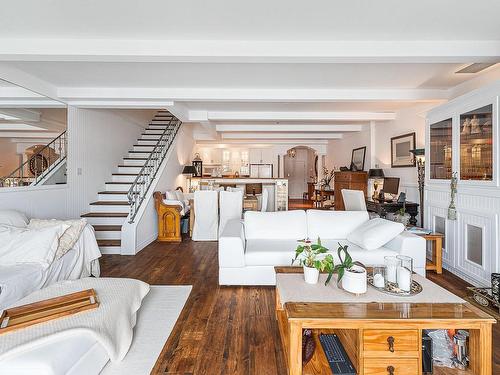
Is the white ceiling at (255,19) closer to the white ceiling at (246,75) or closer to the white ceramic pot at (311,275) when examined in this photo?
the white ceiling at (246,75)

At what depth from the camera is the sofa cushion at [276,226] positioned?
350 centimetres

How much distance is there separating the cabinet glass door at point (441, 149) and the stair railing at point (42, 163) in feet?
18.7

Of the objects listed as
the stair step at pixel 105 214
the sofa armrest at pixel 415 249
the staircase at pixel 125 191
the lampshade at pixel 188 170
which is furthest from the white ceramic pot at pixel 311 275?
the lampshade at pixel 188 170

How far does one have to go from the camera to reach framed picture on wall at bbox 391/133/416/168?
5105mm

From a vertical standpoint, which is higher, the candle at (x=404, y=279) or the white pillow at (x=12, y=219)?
the white pillow at (x=12, y=219)

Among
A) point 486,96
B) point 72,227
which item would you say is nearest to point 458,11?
point 486,96

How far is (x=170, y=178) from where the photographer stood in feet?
21.2

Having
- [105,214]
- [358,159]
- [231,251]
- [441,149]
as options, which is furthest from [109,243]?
[358,159]

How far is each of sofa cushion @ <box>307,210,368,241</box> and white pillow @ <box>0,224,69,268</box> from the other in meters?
2.92

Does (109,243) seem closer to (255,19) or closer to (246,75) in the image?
(246,75)

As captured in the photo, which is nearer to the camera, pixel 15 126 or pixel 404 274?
pixel 404 274

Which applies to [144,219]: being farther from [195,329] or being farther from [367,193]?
[367,193]

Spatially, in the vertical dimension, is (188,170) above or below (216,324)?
above

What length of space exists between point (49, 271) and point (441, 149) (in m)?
4.92
